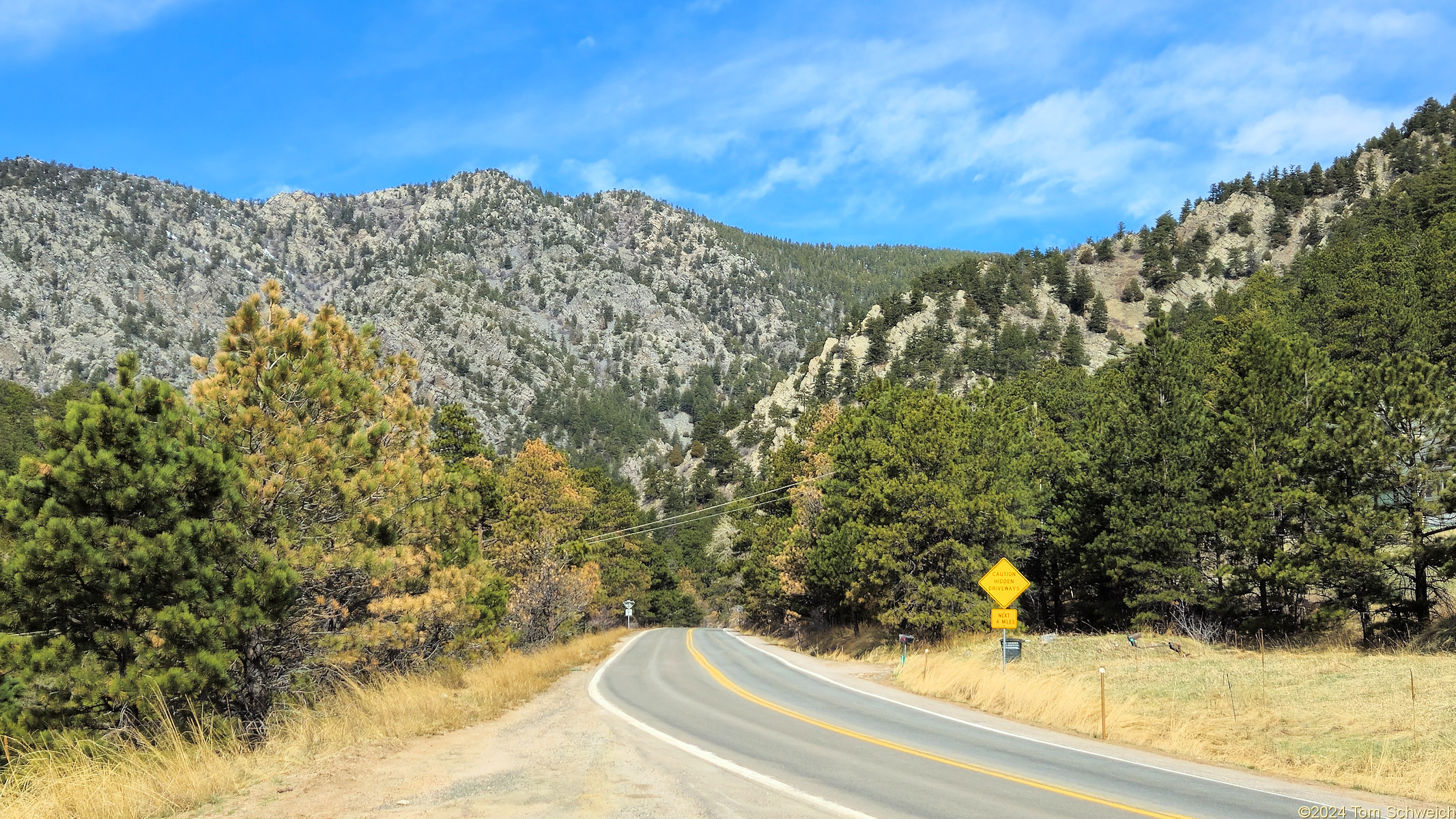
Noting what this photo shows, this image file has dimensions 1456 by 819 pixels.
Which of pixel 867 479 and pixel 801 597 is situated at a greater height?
pixel 867 479

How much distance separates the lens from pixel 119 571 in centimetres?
1105

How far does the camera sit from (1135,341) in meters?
124

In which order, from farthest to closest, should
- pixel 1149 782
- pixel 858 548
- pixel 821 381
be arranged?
pixel 821 381
pixel 858 548
pixel 1149 782

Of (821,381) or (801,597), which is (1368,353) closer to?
(801,597)

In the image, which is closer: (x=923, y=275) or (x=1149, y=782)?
(x=1149, y=782)

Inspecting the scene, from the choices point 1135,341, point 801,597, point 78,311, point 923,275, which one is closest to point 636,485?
point 923,275

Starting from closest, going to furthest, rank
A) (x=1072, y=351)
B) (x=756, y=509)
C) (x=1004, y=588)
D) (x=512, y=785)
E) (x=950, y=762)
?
(x=512, y=785) < (x=950, y=762) < (x=1004, y=588) < (x=756, y=509) < (x=1072, y=351)

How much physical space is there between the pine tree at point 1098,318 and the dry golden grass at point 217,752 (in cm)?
12953

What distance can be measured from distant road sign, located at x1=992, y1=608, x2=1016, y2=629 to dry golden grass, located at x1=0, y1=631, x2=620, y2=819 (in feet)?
35.7

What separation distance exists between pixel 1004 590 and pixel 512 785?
13035 millimetres

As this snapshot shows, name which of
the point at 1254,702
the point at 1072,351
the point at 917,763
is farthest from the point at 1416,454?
the point at 1072,351

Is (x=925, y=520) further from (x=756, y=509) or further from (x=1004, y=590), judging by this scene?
(x=756, y=509)

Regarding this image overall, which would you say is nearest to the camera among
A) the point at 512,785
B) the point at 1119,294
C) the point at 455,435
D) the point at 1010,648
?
the point at 512,785

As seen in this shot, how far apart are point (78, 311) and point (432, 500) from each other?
229m
